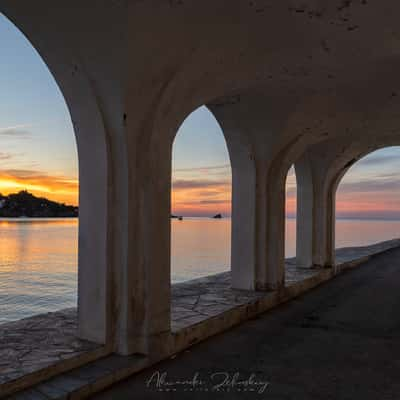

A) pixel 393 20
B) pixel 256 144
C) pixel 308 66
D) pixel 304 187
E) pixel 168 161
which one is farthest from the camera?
pixel 304 187

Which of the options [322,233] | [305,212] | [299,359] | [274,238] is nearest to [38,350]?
[299,359]

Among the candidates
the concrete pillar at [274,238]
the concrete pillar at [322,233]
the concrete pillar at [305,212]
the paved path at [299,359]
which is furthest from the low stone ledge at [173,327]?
the concrete pillar at [322,233]

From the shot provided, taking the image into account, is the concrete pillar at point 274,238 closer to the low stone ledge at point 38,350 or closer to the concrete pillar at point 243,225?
the concrete pillar at point 243,225

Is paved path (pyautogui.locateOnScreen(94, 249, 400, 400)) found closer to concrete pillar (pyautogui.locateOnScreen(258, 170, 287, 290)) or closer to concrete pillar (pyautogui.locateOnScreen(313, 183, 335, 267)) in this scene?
concrete pillar (pyautogui.locateOnScreen(258, 170, 287, 290))

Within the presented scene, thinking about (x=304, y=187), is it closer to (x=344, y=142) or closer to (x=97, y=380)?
(x=344, y=142)

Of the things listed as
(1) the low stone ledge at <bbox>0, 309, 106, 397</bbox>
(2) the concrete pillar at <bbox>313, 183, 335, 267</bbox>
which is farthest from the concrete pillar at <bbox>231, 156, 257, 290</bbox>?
(2) the concrete pillar at <bbox>313, 183, 335, 267</bbox>

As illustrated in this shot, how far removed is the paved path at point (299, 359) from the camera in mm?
4145

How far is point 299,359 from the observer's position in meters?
5.12

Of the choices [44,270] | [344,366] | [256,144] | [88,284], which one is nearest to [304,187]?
[256,144]

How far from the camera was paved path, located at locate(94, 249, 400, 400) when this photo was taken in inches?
163

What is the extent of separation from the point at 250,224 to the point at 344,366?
3.72 metres

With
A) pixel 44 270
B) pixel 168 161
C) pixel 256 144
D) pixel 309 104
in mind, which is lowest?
pixel 44 270

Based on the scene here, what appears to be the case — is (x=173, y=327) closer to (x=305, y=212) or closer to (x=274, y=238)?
(x=274, y=238)

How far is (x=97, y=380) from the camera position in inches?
157
